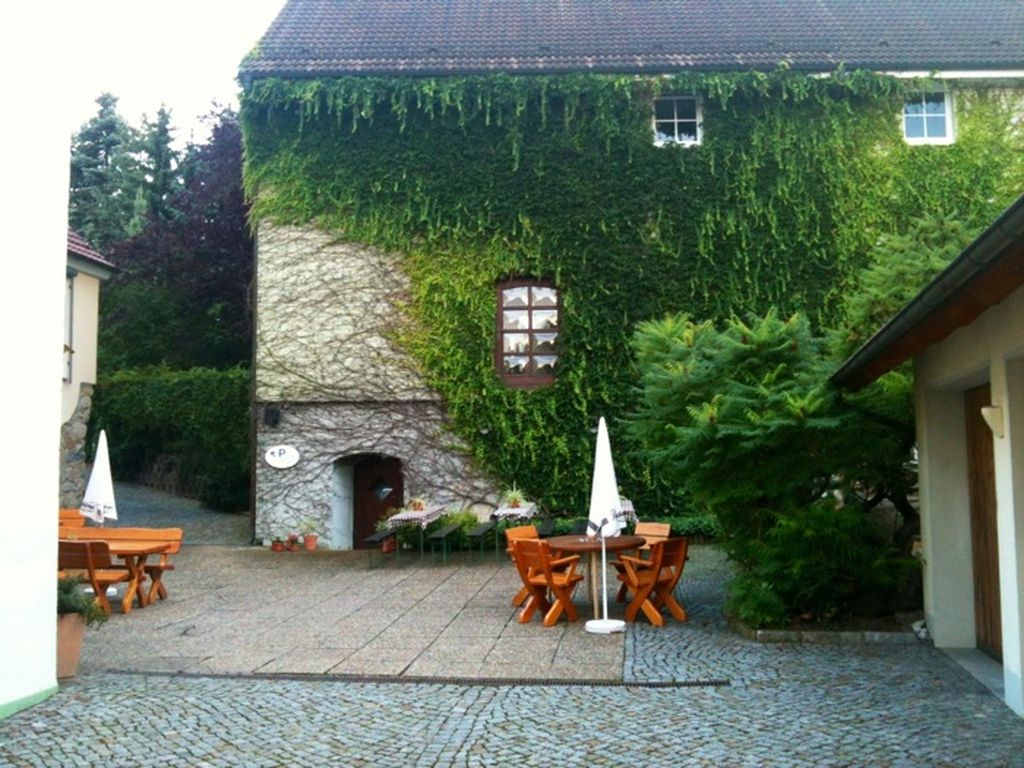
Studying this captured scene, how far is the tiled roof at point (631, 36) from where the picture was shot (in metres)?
18.2

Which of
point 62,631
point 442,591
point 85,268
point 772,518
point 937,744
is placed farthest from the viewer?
point 85,268

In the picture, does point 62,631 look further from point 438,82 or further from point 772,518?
point 438,82

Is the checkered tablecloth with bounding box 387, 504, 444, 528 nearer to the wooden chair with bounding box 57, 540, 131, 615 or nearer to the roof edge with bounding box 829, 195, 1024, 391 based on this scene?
the wooden chair with bounding box 57, 540, 131, 615

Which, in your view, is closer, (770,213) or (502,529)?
(502,529)

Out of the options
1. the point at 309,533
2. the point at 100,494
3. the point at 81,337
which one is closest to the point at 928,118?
the point at 309,533

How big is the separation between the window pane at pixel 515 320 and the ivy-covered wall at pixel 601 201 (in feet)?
0.93

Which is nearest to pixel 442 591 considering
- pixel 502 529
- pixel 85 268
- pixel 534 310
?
pixel 502 529

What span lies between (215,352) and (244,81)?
1390 centimetres

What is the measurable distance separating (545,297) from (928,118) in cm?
718

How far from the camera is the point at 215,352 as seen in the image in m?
30.7

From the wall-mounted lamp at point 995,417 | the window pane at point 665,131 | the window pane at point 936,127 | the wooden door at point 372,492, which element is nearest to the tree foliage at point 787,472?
the wall-mounted lamp at point 995,417

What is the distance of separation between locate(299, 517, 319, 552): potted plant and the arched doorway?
2.05ft

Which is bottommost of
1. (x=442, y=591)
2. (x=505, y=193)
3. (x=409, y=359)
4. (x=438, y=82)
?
(x=442, y=591)

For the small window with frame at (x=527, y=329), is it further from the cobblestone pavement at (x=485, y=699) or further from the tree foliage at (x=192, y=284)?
the tree foliage at (x=192, y=284)
